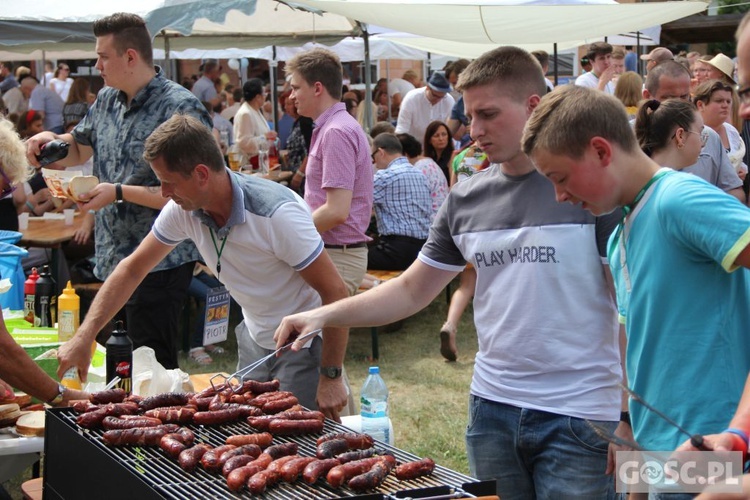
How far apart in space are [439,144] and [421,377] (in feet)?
13.2

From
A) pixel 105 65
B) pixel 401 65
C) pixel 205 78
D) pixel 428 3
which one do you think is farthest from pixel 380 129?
pixel 401 65

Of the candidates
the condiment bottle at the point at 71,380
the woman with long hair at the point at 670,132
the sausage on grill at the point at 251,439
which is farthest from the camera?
the woman with long hair at the point at 670,132

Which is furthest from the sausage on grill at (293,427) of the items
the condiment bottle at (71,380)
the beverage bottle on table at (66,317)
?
the beverage bottle on table at (66,317)

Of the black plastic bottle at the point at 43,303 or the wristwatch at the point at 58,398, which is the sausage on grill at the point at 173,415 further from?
the black plastic bottle at the point at 43,303

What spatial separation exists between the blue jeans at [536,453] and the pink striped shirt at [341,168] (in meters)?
2.80

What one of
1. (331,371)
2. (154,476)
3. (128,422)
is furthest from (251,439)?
(331,371)

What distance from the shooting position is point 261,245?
12.5 ft

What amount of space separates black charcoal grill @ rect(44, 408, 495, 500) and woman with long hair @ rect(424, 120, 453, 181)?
25.6 ft

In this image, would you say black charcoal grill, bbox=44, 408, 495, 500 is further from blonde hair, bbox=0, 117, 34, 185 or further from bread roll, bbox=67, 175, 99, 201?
bread roll, bbox=67, 175, 99, 201

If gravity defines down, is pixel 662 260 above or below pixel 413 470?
above

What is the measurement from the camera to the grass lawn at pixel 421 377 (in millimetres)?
6074

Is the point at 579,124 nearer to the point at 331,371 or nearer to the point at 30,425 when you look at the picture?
the point at 331,371

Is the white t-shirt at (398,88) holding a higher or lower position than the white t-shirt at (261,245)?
higher

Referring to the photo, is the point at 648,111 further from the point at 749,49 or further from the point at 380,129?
the point at 380,129
